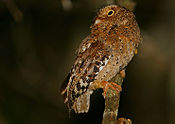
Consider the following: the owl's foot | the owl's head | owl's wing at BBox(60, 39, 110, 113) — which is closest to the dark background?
the owl's head

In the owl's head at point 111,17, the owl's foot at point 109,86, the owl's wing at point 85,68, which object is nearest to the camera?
the owl's foot at point 109,86

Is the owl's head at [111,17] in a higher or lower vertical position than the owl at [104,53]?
higher

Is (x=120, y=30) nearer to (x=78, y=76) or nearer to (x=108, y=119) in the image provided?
(x=78, y=76)

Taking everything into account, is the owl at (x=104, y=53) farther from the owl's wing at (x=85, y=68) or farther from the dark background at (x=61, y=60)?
the dark background at (x=61, y=60)

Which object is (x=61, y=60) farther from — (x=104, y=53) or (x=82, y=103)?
(x=104, y=53)

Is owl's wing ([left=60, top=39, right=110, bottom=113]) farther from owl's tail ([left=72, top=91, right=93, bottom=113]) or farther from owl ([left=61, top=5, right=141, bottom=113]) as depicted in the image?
owl's tail ([left=72, top=91, right=93, bottom=113])

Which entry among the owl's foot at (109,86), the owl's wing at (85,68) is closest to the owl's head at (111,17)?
the owl's wing at (85,68)

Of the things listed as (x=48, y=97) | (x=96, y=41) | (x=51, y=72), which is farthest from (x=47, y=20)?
(x=96, y=41)
